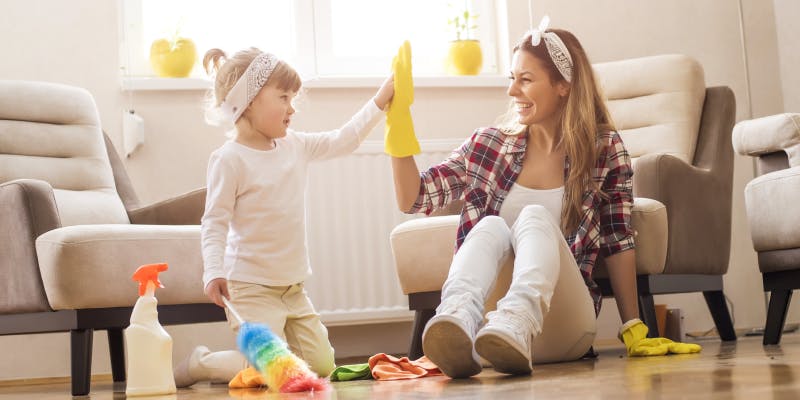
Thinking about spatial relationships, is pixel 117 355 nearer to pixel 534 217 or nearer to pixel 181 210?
pixel 181 210

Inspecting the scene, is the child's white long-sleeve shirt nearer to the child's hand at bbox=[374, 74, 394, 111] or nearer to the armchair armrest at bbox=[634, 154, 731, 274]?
the child's hand at bbox=[374, 74, 394, 111]

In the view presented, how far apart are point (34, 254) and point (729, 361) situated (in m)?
1.55

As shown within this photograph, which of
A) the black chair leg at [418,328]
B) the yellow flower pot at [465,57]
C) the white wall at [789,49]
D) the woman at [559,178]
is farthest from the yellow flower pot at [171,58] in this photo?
the white wall at [789,49]

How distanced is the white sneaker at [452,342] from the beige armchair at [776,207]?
1.08m

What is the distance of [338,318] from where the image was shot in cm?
336

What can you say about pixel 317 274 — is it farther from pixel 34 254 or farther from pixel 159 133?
pixel 34 254

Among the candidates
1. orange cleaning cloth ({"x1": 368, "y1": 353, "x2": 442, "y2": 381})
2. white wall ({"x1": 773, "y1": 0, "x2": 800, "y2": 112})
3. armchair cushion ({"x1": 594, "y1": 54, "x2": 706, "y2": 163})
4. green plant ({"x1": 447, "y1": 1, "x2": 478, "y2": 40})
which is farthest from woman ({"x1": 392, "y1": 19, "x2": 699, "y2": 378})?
white wall ({"x1": 773, "y1": 0, "x2": 800, "y2": 112})

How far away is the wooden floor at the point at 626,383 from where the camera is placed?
1.10m

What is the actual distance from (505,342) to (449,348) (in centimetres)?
11

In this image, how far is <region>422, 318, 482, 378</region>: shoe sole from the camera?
1505 mm

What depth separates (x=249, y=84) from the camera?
213 cm

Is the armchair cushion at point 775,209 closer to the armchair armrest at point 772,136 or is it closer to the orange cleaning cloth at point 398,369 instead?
the armchair armrest at point 772,136

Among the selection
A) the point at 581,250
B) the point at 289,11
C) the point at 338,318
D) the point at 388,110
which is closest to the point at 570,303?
the point at 581,250

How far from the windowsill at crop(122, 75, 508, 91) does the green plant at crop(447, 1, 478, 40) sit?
20 cm
